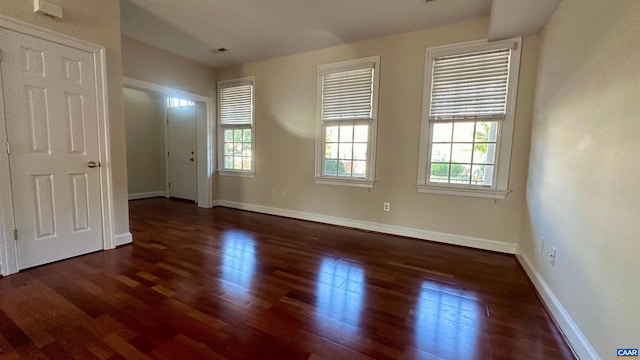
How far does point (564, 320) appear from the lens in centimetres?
172

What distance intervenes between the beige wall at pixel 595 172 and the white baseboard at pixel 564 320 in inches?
1.9

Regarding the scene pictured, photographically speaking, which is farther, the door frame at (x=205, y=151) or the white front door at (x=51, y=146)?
the door frame at (x=205, y=151)

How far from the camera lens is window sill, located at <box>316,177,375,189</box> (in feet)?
12.6

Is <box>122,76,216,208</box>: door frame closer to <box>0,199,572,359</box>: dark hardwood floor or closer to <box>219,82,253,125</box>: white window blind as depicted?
<box>219,82,253,125</box>: white window blind

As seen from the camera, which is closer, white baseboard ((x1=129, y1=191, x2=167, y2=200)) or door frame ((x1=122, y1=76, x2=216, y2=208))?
door frame ((x1=122, y1=76, x2=216, y2=208))

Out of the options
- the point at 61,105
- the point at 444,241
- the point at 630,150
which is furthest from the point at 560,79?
the point at 61,105

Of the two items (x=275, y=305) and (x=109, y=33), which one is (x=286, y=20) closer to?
(x=109, y=33)

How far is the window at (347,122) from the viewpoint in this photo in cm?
373

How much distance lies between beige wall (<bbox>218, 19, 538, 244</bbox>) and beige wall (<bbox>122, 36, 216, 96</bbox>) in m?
0.39

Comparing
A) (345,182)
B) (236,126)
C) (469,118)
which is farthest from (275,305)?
(236,126)

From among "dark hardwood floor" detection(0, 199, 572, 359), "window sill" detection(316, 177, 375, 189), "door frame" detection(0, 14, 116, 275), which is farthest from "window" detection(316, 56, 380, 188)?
"door frame" detection(0, 14, 116, 275)

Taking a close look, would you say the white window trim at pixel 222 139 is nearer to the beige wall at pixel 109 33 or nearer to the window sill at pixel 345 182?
the window sill at pixel 345 182

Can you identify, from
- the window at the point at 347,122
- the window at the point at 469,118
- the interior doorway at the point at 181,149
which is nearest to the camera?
the window at the point at 469,118

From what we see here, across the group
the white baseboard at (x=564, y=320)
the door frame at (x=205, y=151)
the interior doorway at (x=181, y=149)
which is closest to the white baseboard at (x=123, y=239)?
the door frame at (x=205, y=151)
